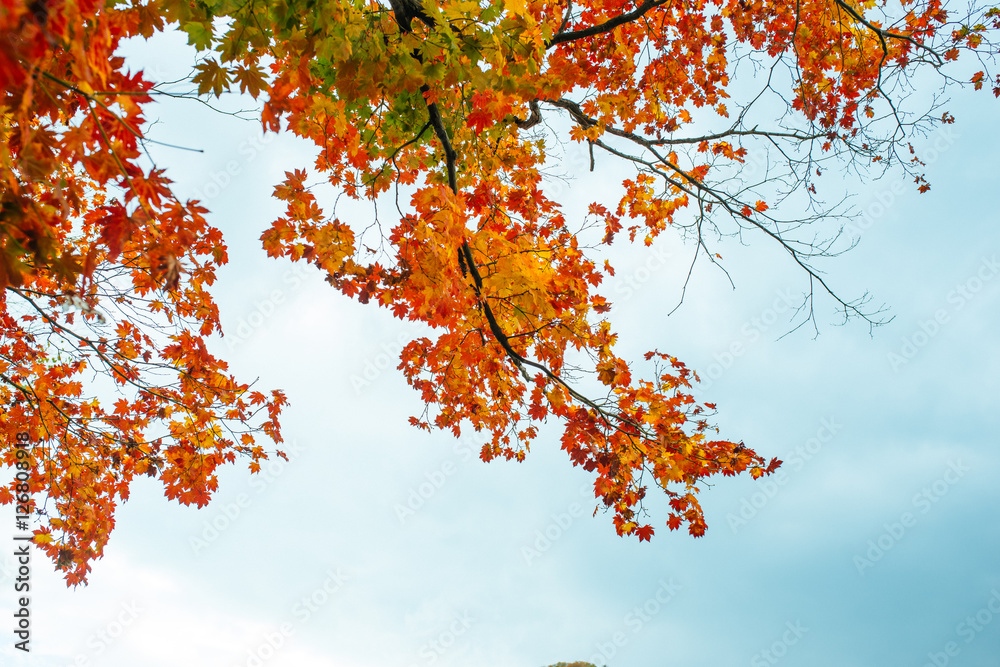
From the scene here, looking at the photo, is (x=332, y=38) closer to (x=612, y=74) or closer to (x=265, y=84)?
(x=265, y=84)

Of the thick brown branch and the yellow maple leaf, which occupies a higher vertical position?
the thick brown branch

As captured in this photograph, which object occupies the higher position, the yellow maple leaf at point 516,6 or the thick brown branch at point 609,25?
the thick brown branch at point 609,25

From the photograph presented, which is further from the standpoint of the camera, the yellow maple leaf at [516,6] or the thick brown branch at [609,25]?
the thick brown branch at [609,25]

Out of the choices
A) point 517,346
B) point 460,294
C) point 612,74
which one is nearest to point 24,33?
point 460,294

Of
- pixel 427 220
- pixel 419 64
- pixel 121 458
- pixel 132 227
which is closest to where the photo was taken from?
pixel 132 227

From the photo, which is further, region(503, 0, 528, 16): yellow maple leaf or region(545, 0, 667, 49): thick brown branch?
region(545, 0, 667, 49): thick brown branch

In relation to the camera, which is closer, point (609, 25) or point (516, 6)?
point (516, 6)

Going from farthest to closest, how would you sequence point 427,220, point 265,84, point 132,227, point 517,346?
point 517,346 → point 427,220 → point 265,84 → point 132,227

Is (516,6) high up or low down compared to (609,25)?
down

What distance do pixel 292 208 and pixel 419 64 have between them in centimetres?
208

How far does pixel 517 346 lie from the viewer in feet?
19.1

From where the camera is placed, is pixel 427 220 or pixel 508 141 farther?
pixel 508 141

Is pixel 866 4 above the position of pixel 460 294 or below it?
above

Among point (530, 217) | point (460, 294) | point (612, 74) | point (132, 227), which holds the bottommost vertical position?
point (132, 227)
